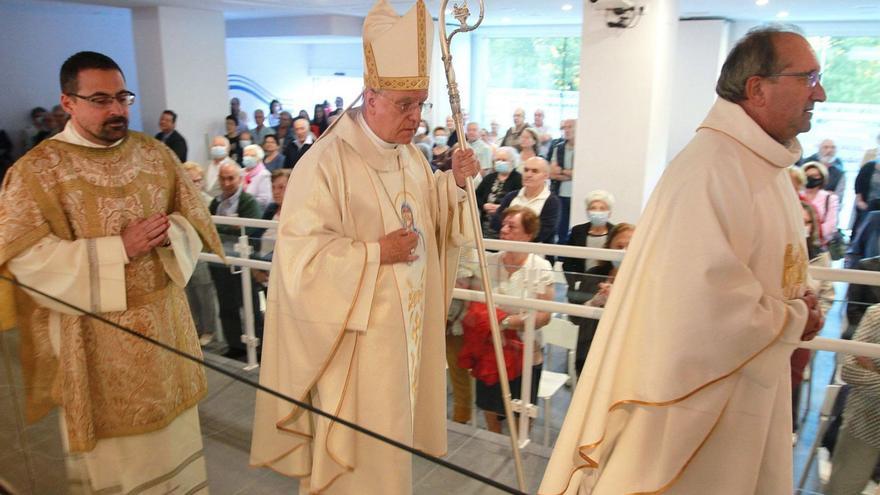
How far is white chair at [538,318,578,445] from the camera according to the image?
3.30m

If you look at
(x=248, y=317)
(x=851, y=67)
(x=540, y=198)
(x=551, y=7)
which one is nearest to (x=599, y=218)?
(x=540, y=198)

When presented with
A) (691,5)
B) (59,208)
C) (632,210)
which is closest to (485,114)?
(691,5)

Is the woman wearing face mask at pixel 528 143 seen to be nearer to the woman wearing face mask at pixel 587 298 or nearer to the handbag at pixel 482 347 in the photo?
the handbag at pixel 482 347

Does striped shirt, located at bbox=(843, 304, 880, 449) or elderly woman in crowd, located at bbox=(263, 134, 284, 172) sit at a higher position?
elderly woman in crowd, located at bbox=(263, 134, 284, 172)

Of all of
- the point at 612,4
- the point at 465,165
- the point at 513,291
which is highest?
the point at 612,4

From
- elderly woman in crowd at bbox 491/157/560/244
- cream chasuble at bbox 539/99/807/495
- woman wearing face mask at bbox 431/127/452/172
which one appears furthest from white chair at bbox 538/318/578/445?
woman wearing face mask at bbox 431/127/452/172

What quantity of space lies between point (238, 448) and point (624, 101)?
5698 millimetres

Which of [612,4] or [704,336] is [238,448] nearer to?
[704,336]

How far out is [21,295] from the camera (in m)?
2.43

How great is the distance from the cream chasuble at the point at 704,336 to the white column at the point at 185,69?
1075 cm

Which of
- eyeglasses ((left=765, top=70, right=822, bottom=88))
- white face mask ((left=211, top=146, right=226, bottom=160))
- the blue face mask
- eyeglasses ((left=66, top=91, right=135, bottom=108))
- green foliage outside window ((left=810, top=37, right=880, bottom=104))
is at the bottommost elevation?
the blue face mask

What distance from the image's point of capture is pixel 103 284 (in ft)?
8.02

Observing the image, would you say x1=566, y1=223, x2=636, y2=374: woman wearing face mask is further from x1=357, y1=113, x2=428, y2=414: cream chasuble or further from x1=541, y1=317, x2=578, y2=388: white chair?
x1=357, y1=113, x2=428, y2=414: cream chasuble

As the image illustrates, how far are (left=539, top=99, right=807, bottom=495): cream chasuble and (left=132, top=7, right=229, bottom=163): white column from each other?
10752 millimetres
